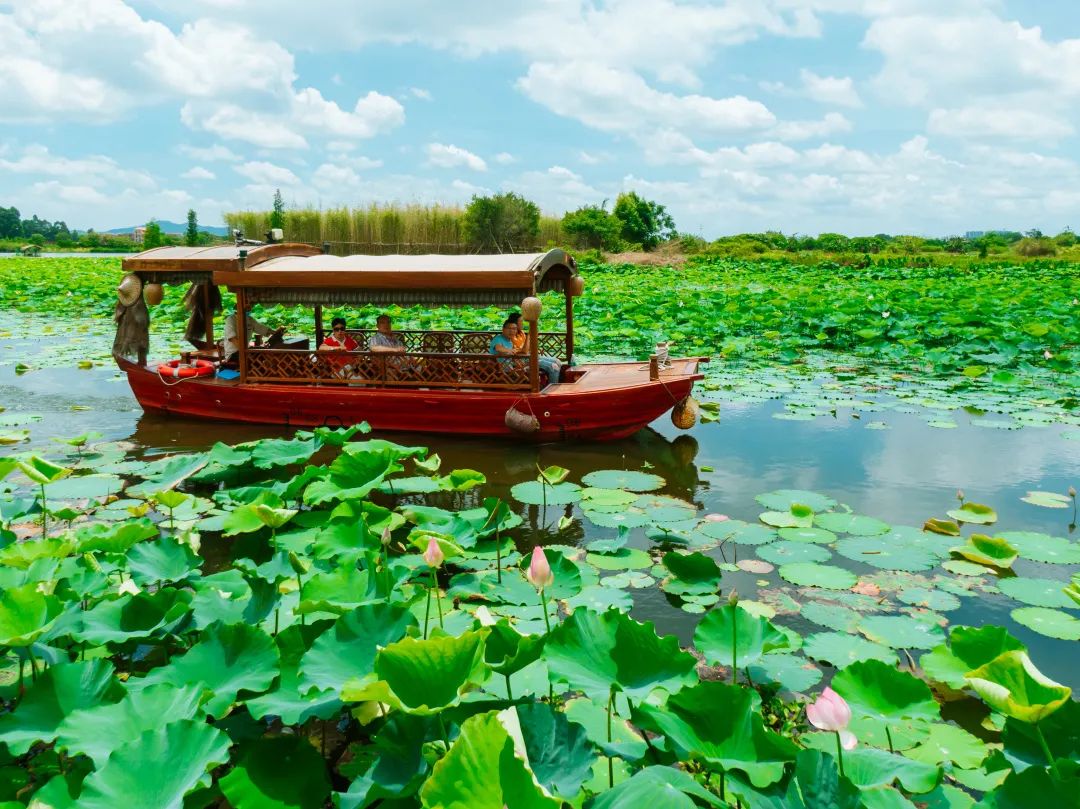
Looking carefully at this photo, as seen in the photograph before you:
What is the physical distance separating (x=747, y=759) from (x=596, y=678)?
432 millimetres

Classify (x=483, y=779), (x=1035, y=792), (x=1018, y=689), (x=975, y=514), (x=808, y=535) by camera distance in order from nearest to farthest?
(x=483, y=779) → (x=1035, y=792) → (x=1018, y=689) → (x=808, y=535) → (x=975, y=514)

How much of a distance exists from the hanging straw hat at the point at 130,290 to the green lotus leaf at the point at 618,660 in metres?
7.08

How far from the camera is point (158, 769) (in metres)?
1.58

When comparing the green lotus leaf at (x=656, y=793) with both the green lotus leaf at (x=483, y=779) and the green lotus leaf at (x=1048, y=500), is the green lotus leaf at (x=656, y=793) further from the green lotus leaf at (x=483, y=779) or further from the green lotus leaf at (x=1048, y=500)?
the green lotus leaf at (x=1048, y=500)

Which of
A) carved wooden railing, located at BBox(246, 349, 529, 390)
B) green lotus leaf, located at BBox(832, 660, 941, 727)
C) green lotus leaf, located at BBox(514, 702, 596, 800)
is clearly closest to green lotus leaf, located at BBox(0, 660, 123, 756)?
green lotus leaf, located at BBox(514, 702, 596, 800)

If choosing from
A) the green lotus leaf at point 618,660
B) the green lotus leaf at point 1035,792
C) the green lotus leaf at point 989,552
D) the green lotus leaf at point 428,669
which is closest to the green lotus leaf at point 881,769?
the green lotus leaf at point 1035,792

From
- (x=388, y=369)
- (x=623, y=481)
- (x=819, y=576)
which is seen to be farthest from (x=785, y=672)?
(x=388, y=369)

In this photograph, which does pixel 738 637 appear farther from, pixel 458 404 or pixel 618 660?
pixel 458 404

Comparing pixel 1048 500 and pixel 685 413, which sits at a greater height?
pixel 685 413

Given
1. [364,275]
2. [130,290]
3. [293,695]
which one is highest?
[364,275]

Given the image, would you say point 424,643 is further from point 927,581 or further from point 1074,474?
point 1074,474

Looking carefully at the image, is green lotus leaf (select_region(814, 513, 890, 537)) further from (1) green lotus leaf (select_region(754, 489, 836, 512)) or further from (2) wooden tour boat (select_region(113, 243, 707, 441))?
(2) wooden tour boat (select_region(113, 243, 707, 441))

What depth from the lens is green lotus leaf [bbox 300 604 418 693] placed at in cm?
198

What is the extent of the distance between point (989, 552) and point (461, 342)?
18.9 feet
